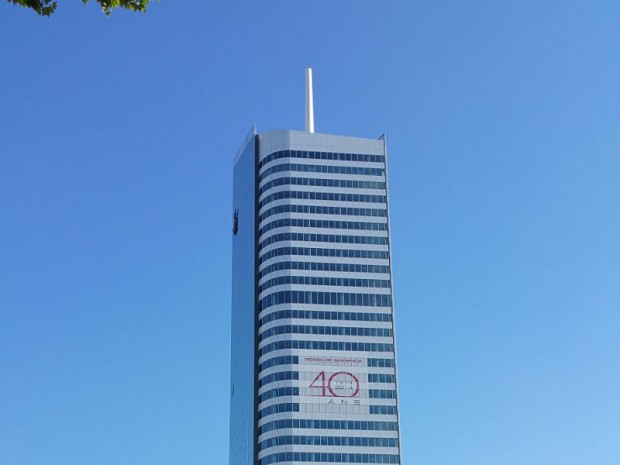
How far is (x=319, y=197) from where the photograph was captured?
655 ft

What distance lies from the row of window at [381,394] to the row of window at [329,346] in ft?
25.0

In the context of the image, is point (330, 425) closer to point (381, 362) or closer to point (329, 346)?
point (329, 346)

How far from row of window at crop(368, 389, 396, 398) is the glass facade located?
0.62 ft

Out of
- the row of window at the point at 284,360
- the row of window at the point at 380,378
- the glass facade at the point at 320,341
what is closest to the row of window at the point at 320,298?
the glass facade at the point at 320,341

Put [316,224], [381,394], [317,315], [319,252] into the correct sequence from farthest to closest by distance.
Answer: [316,224] → [319,252] → [317,315] → [381,394]

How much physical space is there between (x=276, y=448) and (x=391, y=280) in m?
39.7

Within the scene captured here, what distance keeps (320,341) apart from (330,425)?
15763 mm

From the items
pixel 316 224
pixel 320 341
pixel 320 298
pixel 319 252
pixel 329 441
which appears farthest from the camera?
pixel 316 224

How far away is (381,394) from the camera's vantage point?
189m

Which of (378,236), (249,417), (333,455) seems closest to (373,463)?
(333,455)

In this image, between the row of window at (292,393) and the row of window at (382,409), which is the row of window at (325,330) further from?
the row of window at (382,409)

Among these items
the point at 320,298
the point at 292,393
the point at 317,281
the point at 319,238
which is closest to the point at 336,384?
the point at 292,393

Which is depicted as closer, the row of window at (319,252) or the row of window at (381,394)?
the row of window at (381,394)

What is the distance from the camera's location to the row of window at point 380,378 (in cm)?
18988
